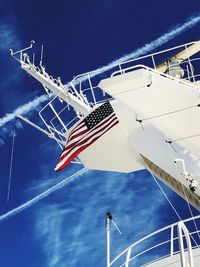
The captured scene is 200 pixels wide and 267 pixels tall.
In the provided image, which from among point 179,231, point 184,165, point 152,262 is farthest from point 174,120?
point 179,231

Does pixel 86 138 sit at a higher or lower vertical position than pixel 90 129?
lower

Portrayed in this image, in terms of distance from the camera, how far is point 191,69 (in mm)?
18438

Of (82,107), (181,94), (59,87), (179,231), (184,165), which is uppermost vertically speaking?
(59,87)

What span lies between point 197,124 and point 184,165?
1.76 m

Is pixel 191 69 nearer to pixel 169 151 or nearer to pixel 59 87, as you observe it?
pixel 169 151

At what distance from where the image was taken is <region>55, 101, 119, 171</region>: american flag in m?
17.3

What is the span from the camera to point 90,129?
17.8 m

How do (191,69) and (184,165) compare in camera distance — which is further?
(191,69)

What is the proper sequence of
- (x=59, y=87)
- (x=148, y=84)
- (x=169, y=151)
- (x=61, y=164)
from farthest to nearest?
(x=59, y=87) < (x=169, y=151) < (x=61, y=164) < (x=148, y=84)

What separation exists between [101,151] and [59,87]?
431 cm

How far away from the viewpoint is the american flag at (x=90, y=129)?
17266 mm

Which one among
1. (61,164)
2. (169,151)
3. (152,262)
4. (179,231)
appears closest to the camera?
(179,231)

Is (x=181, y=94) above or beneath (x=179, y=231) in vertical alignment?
above

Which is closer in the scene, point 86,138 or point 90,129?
point 86,138
